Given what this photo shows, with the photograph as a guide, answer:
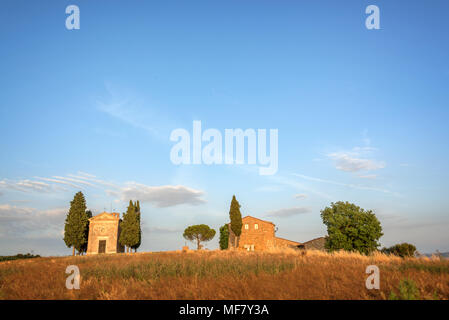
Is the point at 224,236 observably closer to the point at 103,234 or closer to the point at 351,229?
the point at 103,234

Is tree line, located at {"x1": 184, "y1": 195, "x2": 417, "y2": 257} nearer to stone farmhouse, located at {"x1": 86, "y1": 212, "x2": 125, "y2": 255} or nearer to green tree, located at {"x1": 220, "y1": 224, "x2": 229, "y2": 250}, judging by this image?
green tree, located at {"x1": 220, "y1": 224, "x2": 229, "y2": 250}

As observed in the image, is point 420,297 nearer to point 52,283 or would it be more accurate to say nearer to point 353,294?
point 353,294

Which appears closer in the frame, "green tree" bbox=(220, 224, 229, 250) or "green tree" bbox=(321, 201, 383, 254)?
"green tree" bbox=(321, 201, 383, 254)

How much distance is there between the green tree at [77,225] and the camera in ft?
150

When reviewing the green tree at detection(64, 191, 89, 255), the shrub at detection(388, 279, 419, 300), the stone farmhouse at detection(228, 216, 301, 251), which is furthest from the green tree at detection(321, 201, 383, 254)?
the green tree at detection(64, 191, 89, 255)

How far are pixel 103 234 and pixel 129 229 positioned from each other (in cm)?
472

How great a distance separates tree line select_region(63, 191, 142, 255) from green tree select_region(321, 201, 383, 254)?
31.5 m

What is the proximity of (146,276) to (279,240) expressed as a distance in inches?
2000

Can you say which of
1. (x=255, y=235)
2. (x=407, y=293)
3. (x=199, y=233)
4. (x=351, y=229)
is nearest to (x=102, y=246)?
(x=199, y=233)

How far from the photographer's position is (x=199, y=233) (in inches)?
2451

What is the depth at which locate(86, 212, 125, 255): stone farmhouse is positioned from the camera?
48062 millimetres

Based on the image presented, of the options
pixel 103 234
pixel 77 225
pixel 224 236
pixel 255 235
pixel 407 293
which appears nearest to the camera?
pixel 407 293
